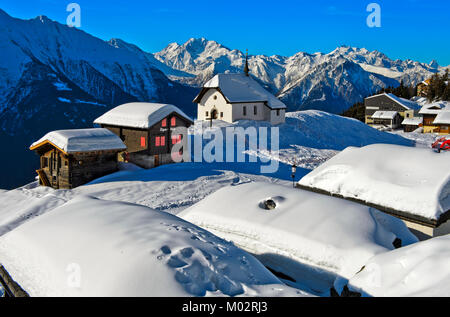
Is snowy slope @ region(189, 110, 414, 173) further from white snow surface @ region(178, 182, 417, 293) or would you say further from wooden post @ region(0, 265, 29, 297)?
wooden post @ region(0, 265, 29, 297)

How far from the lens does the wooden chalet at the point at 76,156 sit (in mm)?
24016

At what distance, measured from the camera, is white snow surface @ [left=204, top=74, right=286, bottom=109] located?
43428mm

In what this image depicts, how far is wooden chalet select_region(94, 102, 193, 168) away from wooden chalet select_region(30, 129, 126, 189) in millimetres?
2478

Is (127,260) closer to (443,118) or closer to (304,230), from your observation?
(304,230)

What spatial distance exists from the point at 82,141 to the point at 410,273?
2111cm

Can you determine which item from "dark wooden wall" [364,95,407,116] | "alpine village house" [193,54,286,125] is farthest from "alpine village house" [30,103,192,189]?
"dark wooden wall" [364,95,407,116]

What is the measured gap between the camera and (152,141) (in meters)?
28.3

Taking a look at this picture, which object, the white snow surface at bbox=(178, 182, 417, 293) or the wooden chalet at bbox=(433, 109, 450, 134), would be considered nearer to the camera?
the white snow surface at bbox=(178, 182, 417, 293)

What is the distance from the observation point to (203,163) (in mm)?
29797

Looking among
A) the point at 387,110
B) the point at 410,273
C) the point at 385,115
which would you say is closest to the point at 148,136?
the point at 410,273

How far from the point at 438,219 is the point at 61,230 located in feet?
35.7

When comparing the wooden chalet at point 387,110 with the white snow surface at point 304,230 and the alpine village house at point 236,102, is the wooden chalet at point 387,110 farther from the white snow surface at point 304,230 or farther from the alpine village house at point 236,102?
the white snow surface at point 304,230

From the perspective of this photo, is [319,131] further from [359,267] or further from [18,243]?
[18,243]
